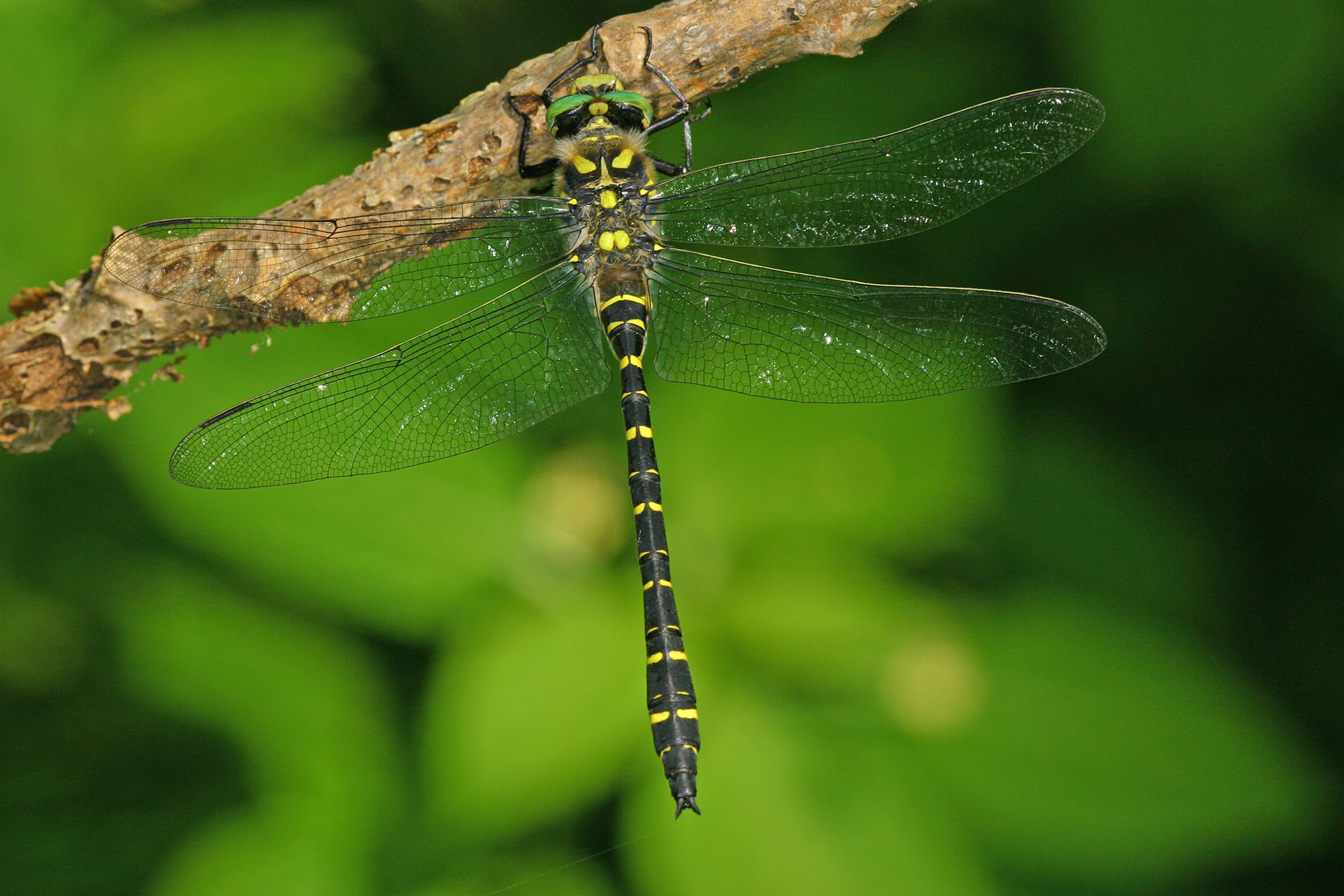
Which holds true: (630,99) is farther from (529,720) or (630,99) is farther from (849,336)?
(529,720)

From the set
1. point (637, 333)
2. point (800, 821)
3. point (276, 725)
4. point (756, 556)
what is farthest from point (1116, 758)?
point (276, 725)

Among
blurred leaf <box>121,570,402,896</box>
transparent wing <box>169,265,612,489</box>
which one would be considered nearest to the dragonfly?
transparent wing <box>169,265,612,489</box>

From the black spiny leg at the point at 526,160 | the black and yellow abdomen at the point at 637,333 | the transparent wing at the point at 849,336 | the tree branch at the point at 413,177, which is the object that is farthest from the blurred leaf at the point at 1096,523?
the black spiny leg at the point at 526,160

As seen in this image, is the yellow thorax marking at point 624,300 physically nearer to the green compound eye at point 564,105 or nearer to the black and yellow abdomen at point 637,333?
the black and yellow abdomen at point 637,333

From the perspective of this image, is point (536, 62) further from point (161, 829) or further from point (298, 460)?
point (161, 829)

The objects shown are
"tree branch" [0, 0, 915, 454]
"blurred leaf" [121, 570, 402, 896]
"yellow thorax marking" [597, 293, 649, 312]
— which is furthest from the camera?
"yellow thorax marking" [597, 293, 649, 312]

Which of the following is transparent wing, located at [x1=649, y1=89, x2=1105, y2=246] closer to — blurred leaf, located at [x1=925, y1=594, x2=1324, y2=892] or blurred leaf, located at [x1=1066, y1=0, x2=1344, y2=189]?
blurred leaf, located at [x1=1066, y1=0, x2=1344, y2=189]
